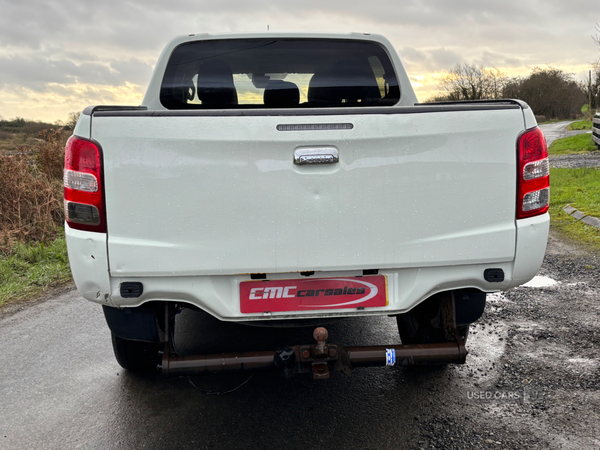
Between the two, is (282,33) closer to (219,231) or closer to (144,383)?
(219,231)

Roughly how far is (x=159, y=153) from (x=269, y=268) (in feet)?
2.39

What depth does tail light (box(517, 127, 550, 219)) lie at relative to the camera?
2426 mm

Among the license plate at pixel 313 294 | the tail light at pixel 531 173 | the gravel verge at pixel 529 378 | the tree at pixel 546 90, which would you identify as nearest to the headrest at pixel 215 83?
the license plate at pixel 313 294

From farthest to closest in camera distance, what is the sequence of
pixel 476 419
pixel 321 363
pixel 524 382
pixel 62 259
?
1. pixel 62 259
2. pixel 524 382
3. pixel 476 419
4. pixel 321 363

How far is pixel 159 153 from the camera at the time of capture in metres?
2.28

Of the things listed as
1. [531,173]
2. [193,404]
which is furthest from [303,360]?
[531,173]

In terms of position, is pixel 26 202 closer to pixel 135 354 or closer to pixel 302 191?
pixel 135 354

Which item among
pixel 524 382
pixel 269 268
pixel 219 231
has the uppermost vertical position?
pixel 219 231

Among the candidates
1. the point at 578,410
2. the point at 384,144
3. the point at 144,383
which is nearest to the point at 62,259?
the point at 144,383

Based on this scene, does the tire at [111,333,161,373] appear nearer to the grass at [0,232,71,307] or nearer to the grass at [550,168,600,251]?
the grass at [0,232,71,307]

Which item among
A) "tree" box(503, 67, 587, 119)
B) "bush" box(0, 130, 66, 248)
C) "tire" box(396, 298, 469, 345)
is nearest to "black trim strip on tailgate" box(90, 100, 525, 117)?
"tire" box(396, 298, 469, 345)

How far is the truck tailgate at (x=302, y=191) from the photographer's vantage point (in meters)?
2.28

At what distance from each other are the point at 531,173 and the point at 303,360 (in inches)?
56.7

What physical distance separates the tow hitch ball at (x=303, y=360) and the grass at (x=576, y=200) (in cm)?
524
